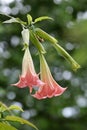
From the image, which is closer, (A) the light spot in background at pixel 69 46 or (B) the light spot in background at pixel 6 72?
(B) the light spot in background at pixel 6 72

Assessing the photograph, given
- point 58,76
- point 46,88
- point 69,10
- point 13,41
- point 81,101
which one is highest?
point 46,88

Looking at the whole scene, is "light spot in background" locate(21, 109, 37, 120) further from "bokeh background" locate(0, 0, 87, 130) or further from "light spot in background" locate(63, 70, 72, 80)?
"light spot in background" locate(63, 70, 72, 80)

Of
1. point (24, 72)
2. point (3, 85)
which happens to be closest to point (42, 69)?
point (24, 72)

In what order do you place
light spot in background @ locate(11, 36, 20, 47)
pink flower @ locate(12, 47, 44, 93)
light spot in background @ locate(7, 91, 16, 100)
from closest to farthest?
1. pink flower @ locate(12, 47, 44, 93)
2. light spot in background @ locate(7, 91, 16, 100)
3. light spot in background @ locate(11, 36, 20, 47)

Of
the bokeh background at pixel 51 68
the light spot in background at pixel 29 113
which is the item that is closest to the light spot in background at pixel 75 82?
the bokeh background at pixel 51 68

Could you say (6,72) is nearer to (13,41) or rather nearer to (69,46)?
(13,41)

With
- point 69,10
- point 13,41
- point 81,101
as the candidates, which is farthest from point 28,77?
point 69,10

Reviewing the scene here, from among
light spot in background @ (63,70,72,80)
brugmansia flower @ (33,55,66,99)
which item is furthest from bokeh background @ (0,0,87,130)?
brugmansia flower @ (33,55,66,99)

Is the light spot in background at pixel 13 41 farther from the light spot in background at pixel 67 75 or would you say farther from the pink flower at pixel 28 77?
the pink flower at pixel 28 77

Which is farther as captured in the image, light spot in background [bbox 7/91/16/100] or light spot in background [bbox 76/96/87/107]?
light spot in background [bbox 76/96/87/107]
